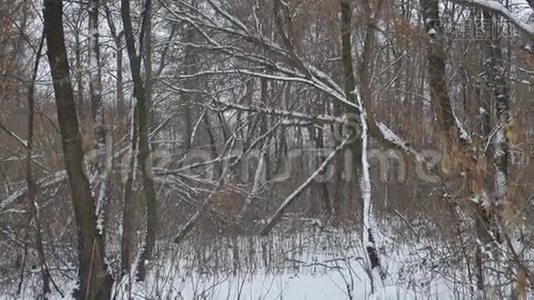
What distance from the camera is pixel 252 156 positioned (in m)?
15.8

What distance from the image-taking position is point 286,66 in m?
13.0

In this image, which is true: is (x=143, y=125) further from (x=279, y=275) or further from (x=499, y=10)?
(x=499, y=10)

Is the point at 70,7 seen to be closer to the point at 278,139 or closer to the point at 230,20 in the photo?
the point at 230,20

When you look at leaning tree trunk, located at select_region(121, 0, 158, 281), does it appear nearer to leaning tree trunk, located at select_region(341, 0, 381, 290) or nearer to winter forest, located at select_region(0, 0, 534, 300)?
winter forest, located at select_region(0, 0, 534, 300)

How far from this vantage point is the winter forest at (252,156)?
22.5 ft

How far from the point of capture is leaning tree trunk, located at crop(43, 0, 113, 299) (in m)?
6.86

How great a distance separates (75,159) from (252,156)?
9.10 meters

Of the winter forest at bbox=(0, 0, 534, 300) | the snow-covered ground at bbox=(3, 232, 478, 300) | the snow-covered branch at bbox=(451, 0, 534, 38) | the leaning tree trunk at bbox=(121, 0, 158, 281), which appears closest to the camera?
the snow-covered branch at bbox=(451, 0, 534, 38)

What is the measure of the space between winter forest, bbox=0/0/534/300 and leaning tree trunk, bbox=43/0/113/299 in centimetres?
2

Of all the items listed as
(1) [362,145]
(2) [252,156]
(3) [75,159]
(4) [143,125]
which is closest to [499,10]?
(1) [362,145]

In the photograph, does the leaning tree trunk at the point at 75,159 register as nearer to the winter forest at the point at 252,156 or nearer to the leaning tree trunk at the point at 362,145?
the winter forest at the point at 252,156

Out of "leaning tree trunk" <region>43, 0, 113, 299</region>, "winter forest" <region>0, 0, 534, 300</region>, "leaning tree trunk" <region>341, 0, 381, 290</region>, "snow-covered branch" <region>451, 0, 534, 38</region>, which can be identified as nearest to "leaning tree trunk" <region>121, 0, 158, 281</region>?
"winter forest" <region>0, 0, 534, 300</region>

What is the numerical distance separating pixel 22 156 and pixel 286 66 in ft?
18.4

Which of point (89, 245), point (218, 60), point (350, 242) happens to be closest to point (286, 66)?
point (218, 60)
